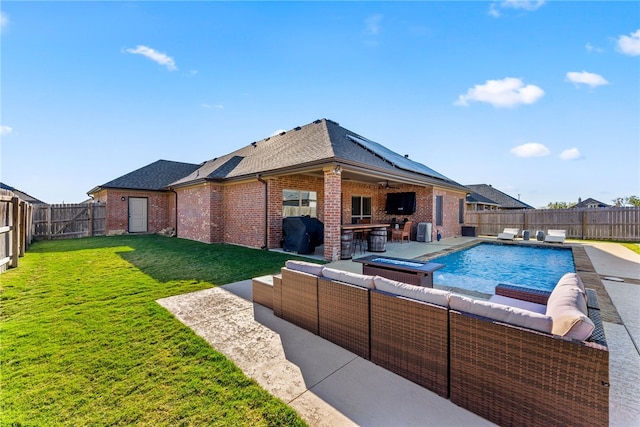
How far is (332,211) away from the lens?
808 cm

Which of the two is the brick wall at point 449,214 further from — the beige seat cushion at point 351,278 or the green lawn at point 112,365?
the green lawn at point 112,365

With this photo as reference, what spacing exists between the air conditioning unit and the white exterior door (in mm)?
17018

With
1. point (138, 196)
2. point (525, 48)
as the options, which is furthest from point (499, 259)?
point (138, 196)

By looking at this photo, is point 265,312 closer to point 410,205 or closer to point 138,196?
point 410,205

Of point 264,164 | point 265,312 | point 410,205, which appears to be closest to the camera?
point 265,312

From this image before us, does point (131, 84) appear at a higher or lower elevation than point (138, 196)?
higher

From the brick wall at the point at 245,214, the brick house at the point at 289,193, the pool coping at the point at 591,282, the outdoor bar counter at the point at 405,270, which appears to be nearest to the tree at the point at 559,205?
the brick house at the point at 289,193

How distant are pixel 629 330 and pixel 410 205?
10985 millimetres

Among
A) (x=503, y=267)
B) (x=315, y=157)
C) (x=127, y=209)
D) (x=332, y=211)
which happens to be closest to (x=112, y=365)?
(x=332, y=211)

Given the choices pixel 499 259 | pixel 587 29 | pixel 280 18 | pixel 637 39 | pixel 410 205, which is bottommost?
pixel 499 259

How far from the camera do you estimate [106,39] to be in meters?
8.70

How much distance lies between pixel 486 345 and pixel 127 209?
65.5 ft

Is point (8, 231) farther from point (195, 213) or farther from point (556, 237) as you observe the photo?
point (556, 237)

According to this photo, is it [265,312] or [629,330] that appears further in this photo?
[265,312]
